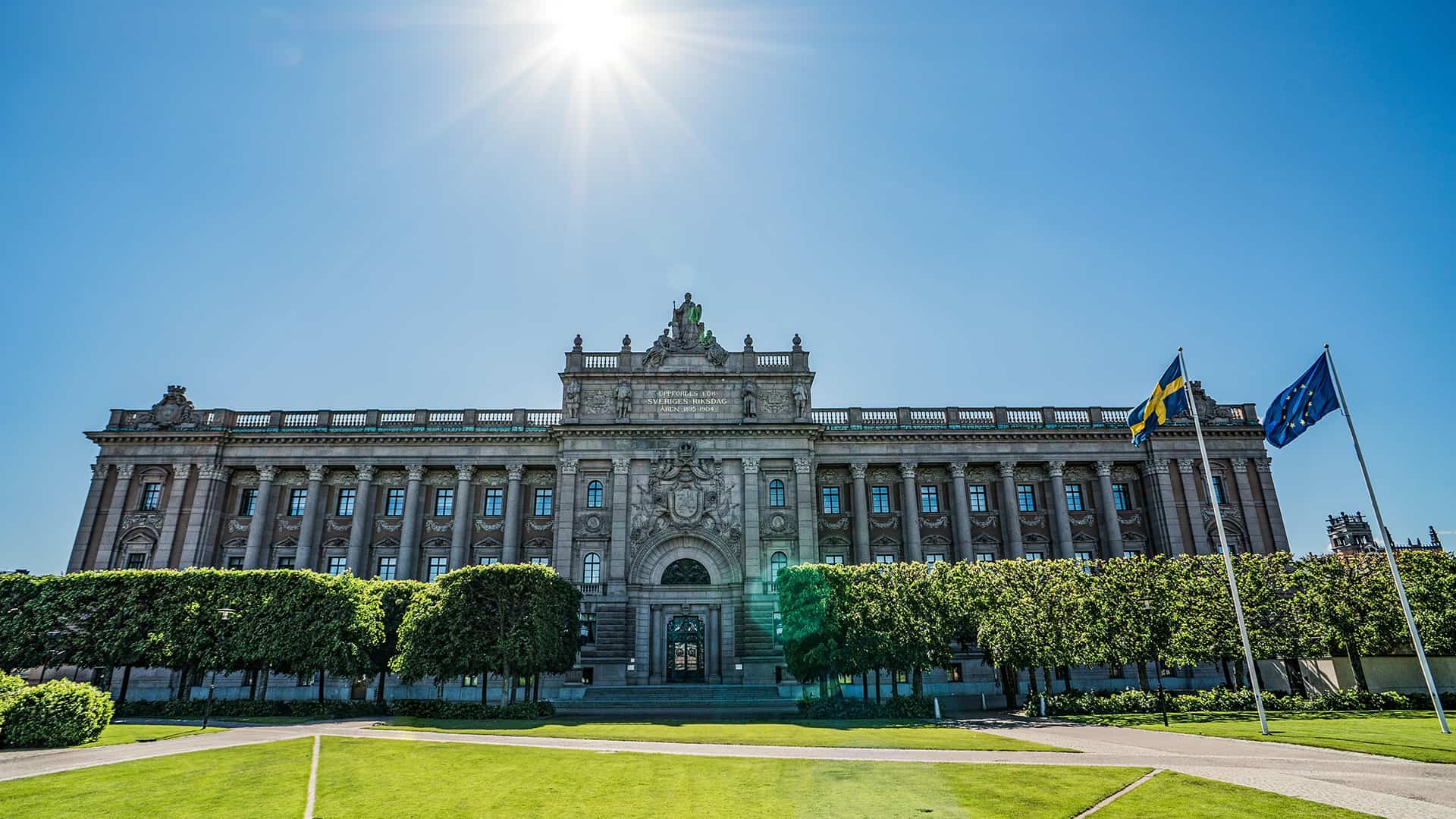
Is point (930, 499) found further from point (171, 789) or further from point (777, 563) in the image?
point (171, 789)

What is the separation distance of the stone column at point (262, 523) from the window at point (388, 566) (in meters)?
8.54

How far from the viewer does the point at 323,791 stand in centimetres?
1705

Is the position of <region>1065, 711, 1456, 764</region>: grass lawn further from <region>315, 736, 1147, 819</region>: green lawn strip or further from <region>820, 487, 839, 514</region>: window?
<region>820, 487, 839, 514</region>: window

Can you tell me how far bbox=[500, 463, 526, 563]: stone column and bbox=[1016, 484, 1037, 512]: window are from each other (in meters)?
38.9

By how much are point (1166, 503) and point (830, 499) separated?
1018 inches

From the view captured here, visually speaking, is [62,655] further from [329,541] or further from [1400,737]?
[1400,737]

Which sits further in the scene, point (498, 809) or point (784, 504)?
point (784, 504)

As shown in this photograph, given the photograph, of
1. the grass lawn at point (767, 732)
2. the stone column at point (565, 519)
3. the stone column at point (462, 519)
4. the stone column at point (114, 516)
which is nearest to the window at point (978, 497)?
the grass lawn at point (767, 732)

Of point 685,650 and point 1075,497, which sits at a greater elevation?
point 1075,497

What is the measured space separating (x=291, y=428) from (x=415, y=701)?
3227 centimetres

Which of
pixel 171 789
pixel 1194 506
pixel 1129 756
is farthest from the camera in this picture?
pixel 1194 506

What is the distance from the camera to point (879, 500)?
59.8 metres

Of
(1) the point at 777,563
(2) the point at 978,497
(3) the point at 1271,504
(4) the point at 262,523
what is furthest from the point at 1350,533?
(4) the point at 262,523

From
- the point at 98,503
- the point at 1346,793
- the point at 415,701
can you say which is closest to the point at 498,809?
the point at 1346,793
